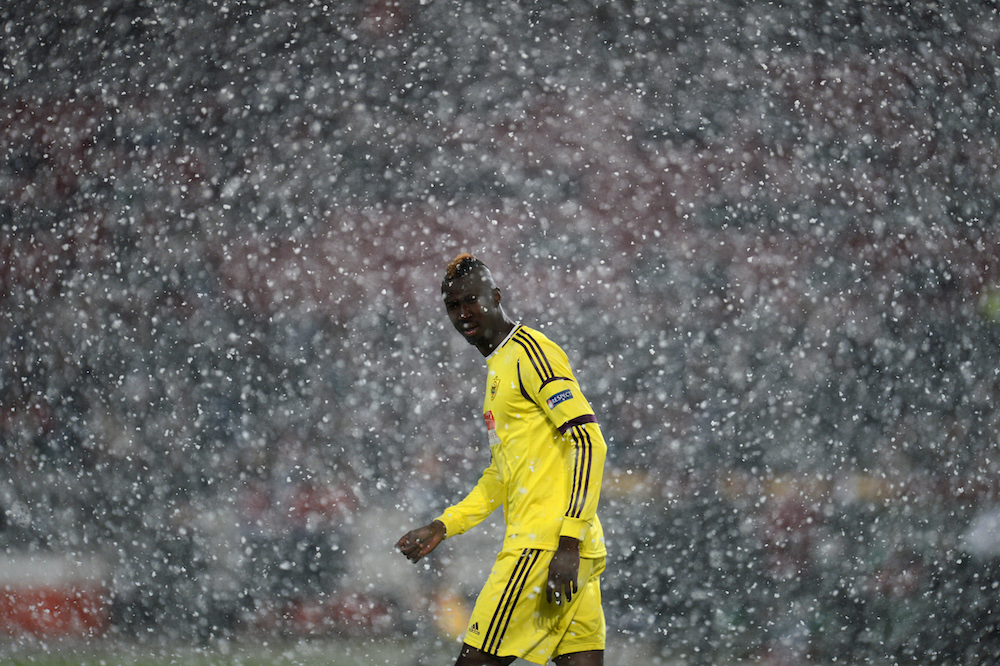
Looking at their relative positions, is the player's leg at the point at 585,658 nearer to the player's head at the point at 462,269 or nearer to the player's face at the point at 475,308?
the player's face at the point at 475,308

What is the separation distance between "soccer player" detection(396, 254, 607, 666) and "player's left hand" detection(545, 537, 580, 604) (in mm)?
17

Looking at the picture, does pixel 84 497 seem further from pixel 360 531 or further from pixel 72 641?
pixel 360 531

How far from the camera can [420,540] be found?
1.90 meters

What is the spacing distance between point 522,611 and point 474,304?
606mm

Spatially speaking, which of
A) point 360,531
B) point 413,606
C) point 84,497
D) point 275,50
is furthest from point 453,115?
point 84,497

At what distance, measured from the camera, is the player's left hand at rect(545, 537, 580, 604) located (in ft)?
5.46

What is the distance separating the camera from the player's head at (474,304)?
1.83 m

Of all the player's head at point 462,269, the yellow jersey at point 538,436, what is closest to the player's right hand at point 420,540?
the yellow jersey at point 538,436

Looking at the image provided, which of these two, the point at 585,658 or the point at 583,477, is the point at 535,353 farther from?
the point at 585,658

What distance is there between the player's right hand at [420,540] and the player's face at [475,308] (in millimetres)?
415

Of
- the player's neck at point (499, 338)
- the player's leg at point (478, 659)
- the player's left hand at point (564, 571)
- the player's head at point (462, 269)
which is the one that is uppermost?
the player's head at point (462, 269)

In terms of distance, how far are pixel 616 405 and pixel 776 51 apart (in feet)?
3.37

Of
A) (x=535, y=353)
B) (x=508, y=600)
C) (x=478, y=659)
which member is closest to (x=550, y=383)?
(x=535, y=353)

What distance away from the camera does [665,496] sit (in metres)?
2.22
